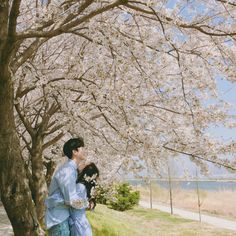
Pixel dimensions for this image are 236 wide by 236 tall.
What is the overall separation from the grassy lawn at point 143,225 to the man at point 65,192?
572 centimetres

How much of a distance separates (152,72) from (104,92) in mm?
836

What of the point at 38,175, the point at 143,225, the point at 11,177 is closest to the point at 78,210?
the point at 11,177

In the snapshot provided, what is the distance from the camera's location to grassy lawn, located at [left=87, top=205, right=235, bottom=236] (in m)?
10.5

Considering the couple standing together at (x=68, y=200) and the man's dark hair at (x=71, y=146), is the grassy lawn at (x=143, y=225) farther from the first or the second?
the man's dark hair at (x=71, y=146)

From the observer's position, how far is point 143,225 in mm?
18281

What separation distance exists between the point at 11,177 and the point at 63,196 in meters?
1.44

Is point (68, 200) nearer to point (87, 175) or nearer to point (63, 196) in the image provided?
point (63, 196)

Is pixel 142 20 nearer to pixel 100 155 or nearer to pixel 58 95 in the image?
pixel 58 95

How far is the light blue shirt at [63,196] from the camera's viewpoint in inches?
161

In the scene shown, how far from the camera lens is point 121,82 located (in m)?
6.85

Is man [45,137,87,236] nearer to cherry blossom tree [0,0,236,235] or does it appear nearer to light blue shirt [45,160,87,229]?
light blue shirt [45,160,87,229]

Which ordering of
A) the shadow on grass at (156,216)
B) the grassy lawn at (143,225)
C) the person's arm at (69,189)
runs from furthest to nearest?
the shadow on grass at (156,216) → the grassy lawn at (143,225) → the person's arm at (69,189)

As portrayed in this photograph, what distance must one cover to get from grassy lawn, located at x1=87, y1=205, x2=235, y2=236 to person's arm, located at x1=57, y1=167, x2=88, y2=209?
5946 mm

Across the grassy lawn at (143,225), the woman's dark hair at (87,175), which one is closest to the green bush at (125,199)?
the grassy lawn at (143,225)
